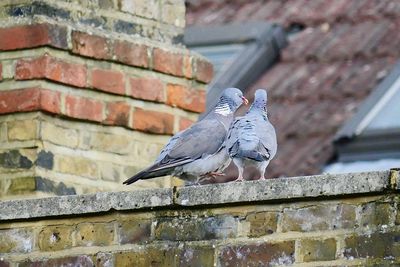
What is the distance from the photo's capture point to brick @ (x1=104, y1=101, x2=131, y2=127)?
→ 948 centimetres

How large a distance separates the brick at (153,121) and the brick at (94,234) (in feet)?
5.73

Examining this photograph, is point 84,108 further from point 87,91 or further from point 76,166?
point 76,166

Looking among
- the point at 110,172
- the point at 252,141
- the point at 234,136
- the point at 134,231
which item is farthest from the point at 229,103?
the point at 110,172

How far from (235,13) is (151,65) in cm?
517

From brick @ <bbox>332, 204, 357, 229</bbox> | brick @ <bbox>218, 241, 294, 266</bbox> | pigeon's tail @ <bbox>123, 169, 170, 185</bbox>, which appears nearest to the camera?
brick @ <bbox>332, 204, 357, 229</bbox>

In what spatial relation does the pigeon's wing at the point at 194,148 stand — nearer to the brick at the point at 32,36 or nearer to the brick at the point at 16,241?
the brick at the point at 16,241

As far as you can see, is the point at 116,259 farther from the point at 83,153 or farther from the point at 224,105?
the point at 83,153

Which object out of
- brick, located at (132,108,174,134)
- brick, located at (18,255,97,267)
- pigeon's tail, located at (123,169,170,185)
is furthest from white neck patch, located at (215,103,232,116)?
brick, located at (132,108,174,134)

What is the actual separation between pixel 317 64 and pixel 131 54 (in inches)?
177

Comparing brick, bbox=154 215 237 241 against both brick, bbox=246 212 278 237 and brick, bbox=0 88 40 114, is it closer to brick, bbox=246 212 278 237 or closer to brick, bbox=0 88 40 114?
brick, bbox=246 212 278 237

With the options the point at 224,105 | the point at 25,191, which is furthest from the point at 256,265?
the point at 25,191

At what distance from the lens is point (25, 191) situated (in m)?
9.10

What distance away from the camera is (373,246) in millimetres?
7203

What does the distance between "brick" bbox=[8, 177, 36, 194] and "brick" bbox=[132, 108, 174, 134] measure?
2.26 ft
